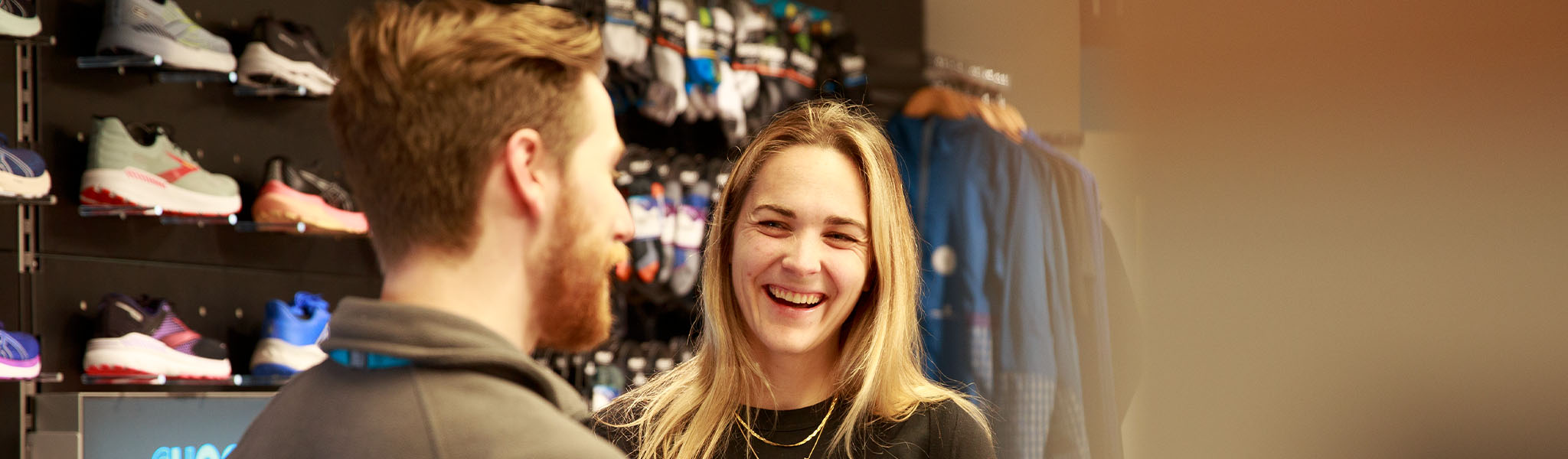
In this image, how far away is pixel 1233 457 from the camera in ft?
8.75

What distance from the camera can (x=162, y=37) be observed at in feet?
11.5

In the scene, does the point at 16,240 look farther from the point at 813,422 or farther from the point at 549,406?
the point at 549,406

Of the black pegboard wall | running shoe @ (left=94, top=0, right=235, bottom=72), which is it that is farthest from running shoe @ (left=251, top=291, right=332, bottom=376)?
running shoe @ (left=94, top=0, right=235, bottom=72)

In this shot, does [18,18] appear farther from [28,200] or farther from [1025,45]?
[1025,45]

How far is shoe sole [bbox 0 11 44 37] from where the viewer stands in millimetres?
3160

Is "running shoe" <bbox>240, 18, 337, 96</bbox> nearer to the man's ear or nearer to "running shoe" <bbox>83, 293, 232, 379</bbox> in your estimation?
"running shoe" <bbox>83, 293, 232, 379</bbox>

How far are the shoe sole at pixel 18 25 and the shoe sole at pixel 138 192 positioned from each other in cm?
38

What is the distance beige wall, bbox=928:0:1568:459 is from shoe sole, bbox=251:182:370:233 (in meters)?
2.29

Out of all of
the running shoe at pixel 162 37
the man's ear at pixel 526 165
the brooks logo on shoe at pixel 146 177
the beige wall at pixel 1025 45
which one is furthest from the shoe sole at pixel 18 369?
the man's ear at pixel 526 165

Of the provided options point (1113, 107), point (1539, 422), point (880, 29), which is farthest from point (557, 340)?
point (880, 29)

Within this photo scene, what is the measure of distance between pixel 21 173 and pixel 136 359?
56cm

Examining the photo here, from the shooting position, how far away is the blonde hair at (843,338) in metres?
1.72

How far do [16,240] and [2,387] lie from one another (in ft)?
1.24

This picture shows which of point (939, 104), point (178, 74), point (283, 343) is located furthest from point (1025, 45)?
point (178, 74)
